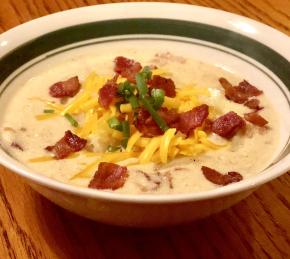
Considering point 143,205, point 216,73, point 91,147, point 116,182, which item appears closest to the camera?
point 143,205

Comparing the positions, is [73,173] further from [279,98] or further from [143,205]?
[279,98]

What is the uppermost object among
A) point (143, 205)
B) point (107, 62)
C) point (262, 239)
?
point (143, 205)

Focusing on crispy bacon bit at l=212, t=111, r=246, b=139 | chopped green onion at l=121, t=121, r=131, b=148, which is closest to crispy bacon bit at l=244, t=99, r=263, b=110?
crispy bacon bit at l=212, t=111, r=246, b=139

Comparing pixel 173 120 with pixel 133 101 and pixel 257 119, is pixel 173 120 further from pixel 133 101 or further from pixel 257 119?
pixel 257 119

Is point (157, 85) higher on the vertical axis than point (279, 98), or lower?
higher

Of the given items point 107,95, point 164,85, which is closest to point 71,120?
point 107,95

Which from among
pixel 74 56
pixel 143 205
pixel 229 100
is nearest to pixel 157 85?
pixel 229 100
